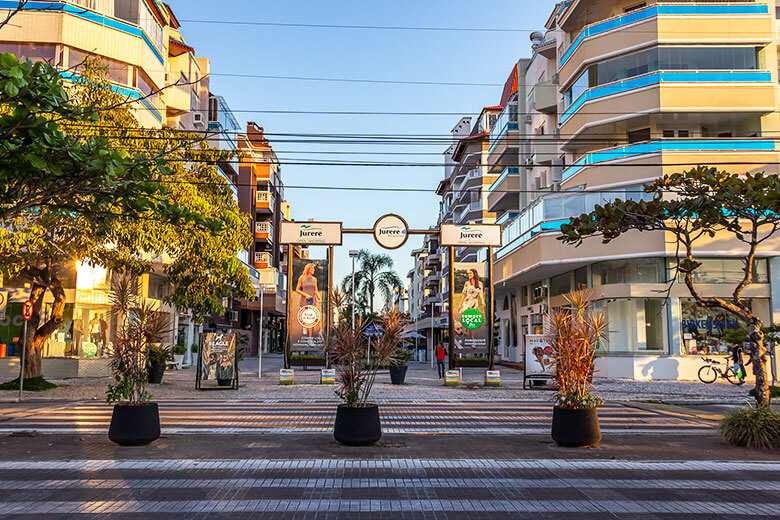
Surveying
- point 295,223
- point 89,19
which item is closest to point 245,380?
point 295,223

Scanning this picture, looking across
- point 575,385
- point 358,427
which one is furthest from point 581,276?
point 358,427

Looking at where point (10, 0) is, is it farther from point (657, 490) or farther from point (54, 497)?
point (657, 490)

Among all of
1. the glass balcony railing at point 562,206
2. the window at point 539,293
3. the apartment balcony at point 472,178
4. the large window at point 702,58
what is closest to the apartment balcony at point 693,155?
the glass balcony railing at point 562,206

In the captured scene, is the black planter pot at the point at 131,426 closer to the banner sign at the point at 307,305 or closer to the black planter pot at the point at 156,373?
the black planter pot at the point at 156,373

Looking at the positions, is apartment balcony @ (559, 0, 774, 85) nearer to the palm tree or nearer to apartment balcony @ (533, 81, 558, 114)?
apartment balcony @ (533, 81, 558, 114)

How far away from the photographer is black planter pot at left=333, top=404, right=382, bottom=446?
Answer: 10461mm

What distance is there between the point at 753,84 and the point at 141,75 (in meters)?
26.3

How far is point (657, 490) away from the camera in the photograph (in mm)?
7840

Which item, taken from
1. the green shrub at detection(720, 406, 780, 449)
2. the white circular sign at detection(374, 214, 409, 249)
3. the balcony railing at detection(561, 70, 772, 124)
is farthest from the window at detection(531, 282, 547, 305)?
the green shrub at detection(720, 406, 780, 449)

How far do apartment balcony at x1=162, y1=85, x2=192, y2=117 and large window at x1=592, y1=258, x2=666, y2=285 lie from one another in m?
22.2

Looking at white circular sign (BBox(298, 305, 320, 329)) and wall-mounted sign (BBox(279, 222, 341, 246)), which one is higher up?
wall-mounted sign (BBox(279, 222, 341, 246))

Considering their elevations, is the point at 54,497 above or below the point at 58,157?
below

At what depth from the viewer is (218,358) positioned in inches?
867

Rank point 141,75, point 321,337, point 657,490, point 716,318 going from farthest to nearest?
1. point 141,75
2. point 716,318
3. point 321,337
4. point 657,490
